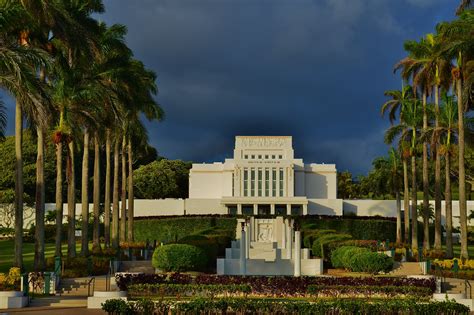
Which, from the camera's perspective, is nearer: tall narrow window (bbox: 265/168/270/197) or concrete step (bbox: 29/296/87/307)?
concrete step (bbox: 29/296/87/307)

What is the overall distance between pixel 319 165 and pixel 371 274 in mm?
51179

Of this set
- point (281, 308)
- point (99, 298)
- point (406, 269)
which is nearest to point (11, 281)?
point (99, 298)

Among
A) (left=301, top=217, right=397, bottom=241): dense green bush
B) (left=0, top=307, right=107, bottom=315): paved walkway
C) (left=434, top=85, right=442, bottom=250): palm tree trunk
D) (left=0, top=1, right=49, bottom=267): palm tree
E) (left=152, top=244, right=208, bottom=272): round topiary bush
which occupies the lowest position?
(left=0, top=307, right=107, bottom=315): paved walkway

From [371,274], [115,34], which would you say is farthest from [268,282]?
[115,34]

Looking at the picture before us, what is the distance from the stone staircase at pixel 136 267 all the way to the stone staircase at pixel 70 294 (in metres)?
5.18

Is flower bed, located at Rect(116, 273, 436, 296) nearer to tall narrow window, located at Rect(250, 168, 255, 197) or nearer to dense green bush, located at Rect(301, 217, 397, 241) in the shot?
dense green bush, located at Rect(301, 217, 397, 241)

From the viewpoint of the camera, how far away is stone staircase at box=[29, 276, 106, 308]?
25.2 m

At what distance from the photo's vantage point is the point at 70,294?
28.8 metres

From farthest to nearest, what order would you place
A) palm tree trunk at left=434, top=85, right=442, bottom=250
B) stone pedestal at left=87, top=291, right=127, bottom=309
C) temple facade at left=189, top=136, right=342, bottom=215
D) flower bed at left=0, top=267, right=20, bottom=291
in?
temple facade at left=189, top=136, right=342, bottom=215 → palm tree trunk at left=434, top=85, right=442, bottom=250 → flower bed at left=0, top=267, right=20, bottom=291 → stone pedestal at left=87, top=291, right=127, bottom=309

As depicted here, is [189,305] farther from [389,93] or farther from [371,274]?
[389,93]

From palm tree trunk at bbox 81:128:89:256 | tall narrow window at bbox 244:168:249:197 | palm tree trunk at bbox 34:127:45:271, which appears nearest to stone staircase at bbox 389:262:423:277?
palm tree trunk at bbox 81:128:89:256

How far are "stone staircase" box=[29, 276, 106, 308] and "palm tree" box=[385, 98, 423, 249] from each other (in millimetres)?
26643

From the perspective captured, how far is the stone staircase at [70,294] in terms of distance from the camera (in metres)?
25.2

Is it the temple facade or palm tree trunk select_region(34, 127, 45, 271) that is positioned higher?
the temple facade
